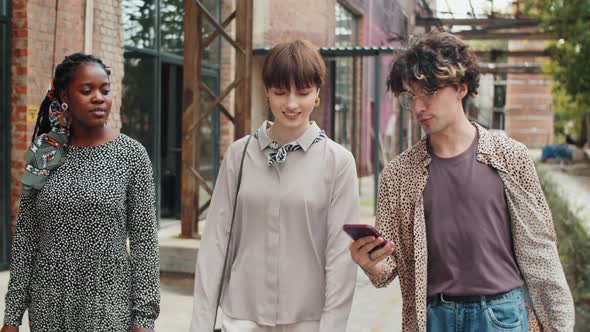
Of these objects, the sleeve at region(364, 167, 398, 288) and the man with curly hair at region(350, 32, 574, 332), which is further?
the sleeve at region(364, 167, 398, 288)

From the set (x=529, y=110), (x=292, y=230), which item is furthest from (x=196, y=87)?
(x=529, y=110)

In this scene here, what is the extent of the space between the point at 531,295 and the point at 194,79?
6.43 metres

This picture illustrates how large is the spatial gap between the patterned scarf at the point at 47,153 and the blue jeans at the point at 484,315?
148 centimetres

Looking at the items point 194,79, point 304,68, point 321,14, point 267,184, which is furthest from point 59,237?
point 321,14

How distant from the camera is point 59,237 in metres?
2.81

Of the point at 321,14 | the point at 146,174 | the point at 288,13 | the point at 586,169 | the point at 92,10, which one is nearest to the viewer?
the point at 146,174

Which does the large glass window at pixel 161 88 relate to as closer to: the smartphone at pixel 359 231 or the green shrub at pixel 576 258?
the green shrub at pixel 576 258

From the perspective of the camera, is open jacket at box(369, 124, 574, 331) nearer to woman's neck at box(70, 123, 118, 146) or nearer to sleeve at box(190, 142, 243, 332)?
sleeve at box(190, 142, 243, 332)

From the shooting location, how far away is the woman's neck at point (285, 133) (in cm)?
287

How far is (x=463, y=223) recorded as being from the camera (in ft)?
8.68

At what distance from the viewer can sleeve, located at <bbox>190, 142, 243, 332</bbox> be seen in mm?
2861

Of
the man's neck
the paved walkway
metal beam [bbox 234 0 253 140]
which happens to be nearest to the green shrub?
the paved walkway

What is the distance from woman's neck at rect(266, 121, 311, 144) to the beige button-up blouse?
1.2 inches

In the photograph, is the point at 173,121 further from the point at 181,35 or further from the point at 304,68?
the point at 304,68
